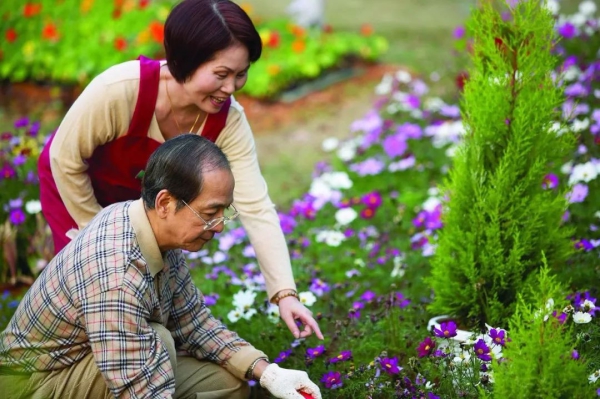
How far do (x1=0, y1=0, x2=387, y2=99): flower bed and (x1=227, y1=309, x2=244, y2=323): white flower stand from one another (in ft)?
11.3

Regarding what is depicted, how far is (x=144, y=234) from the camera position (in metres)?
2.38

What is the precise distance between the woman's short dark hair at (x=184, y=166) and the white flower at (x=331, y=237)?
6.32 ft

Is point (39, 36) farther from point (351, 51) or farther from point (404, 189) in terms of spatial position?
point (404, 189)

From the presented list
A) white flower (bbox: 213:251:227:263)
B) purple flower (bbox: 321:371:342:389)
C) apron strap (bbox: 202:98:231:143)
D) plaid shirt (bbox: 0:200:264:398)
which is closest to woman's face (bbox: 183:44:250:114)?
apron strap (bbox: 202:98:231:143)

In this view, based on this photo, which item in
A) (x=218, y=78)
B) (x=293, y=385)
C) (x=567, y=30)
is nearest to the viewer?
(x=293, y=385)

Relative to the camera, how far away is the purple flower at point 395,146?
16.8 ft

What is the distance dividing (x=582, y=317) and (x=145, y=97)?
5.73 ft

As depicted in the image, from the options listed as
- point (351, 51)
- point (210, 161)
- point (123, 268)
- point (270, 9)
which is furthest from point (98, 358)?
point (270, 9)

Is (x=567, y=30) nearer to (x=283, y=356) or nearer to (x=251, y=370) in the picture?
(x=283, y=356)

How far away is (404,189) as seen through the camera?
4.81 m

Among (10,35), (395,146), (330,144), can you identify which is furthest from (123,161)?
(10,35)

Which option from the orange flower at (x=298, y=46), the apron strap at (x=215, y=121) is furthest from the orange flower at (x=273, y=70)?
the apron strap at (x=215, y=121)

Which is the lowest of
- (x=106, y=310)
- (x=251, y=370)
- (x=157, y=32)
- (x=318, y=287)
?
(x=106, y=310)

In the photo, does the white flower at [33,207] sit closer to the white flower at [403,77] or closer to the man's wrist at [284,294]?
the man's wrist at [284,294]
